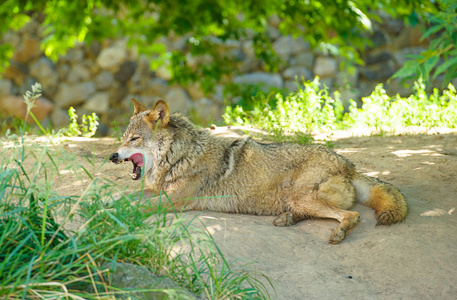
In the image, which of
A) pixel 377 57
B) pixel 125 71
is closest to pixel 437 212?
pixel 377 57

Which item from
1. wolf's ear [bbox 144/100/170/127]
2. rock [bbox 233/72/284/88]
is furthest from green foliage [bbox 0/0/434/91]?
wolf's ear [bbox 144/100/170/127]

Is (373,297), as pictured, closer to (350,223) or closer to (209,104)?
(350,223)

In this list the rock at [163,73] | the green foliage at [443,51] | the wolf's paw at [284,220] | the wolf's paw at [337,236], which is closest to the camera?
the wolf's paw at [337,236]

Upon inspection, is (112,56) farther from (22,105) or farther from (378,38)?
(378,38)

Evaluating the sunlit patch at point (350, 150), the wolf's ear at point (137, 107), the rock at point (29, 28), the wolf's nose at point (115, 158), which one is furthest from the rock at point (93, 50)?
the wolf's nose at point (115, 158)

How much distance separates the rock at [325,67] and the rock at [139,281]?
1265cm

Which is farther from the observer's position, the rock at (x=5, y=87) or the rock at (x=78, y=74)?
the rock at (x=78, y=74)

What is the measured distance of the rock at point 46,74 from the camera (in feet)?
47.9

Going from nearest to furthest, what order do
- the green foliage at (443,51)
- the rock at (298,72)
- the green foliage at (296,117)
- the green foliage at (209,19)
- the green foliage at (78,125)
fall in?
the green foliage at (443,51) → the green foliage at (296,117) → the green foliage at (78,125) → the green foliage at (209,19) → the rock at (298,72)

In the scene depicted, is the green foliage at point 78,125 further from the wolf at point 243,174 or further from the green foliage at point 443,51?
the green foliage at point 443,51

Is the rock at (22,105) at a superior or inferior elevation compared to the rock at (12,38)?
inferior

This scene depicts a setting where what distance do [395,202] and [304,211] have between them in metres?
0.87

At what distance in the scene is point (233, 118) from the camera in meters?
9.14

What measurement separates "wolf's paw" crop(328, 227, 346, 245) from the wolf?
0.37 metres
